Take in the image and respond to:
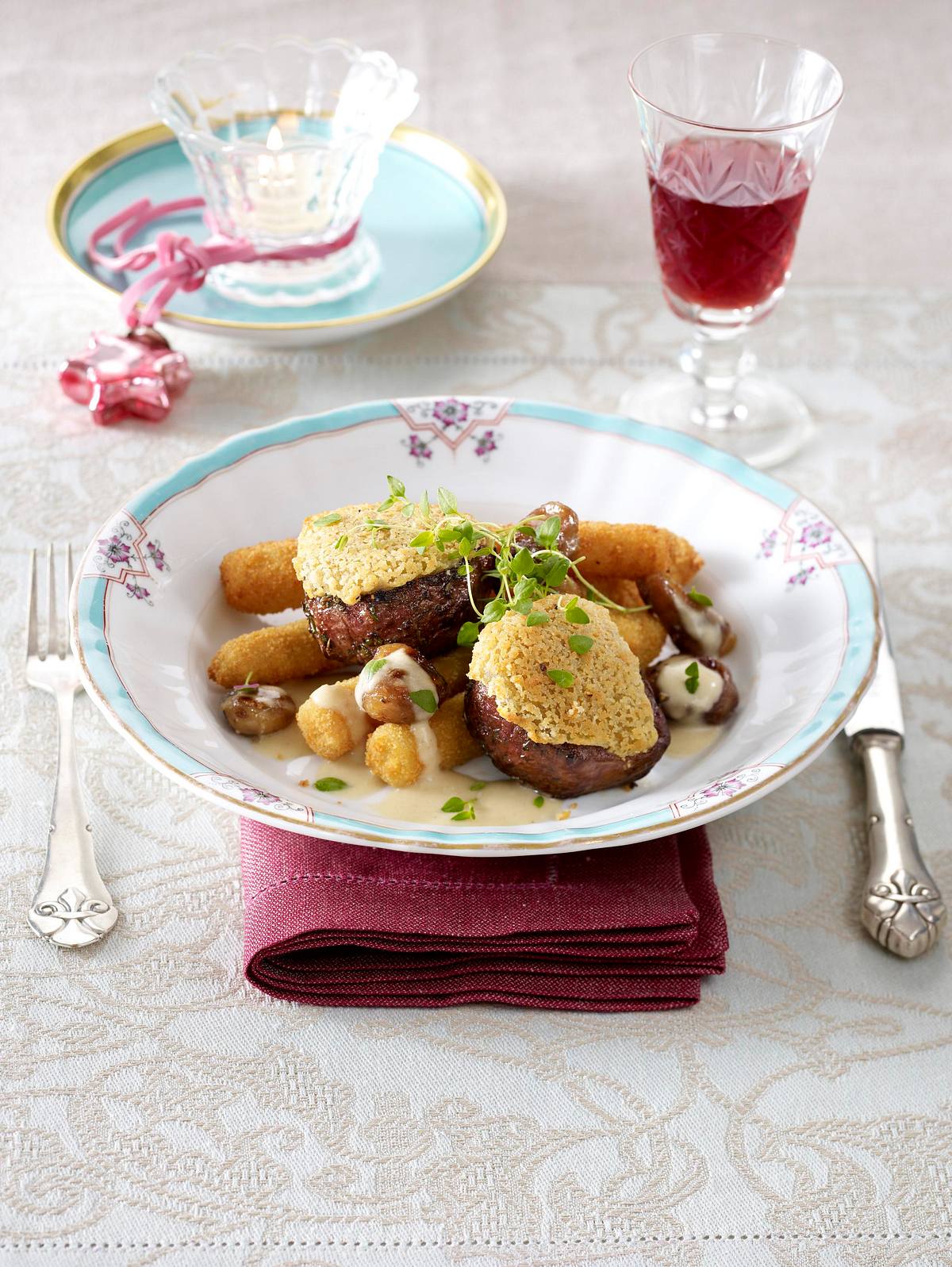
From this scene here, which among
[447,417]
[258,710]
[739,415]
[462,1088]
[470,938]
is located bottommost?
[462,1088]

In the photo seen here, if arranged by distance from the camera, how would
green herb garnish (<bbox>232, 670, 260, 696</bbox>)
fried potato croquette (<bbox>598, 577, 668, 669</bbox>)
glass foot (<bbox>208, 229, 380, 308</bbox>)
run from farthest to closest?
glass foot (<bbox>208, 229, 380, 308</bbox>) < fried potato croquette (<bbox>598, 577, 668, 669</bbox>) < green herb garnish (<bbox>232, 670, 260, 696</bbox>)

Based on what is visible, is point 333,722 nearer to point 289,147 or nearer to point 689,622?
point 689,622

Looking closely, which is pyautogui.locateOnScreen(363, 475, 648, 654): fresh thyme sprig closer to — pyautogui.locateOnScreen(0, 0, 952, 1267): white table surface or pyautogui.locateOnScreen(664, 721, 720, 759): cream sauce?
pyautogui.locateOnScreen(664, 721, 720, 759): cream sauce

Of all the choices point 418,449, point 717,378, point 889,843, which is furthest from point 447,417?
point 889,843

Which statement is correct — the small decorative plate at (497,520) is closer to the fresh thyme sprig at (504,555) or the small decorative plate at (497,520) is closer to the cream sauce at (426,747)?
the cream sauce at (426,747)

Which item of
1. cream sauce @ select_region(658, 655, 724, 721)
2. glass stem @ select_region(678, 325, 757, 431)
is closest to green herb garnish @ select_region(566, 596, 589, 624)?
cream sauce @ select_region(658, 655, 724, 721)
